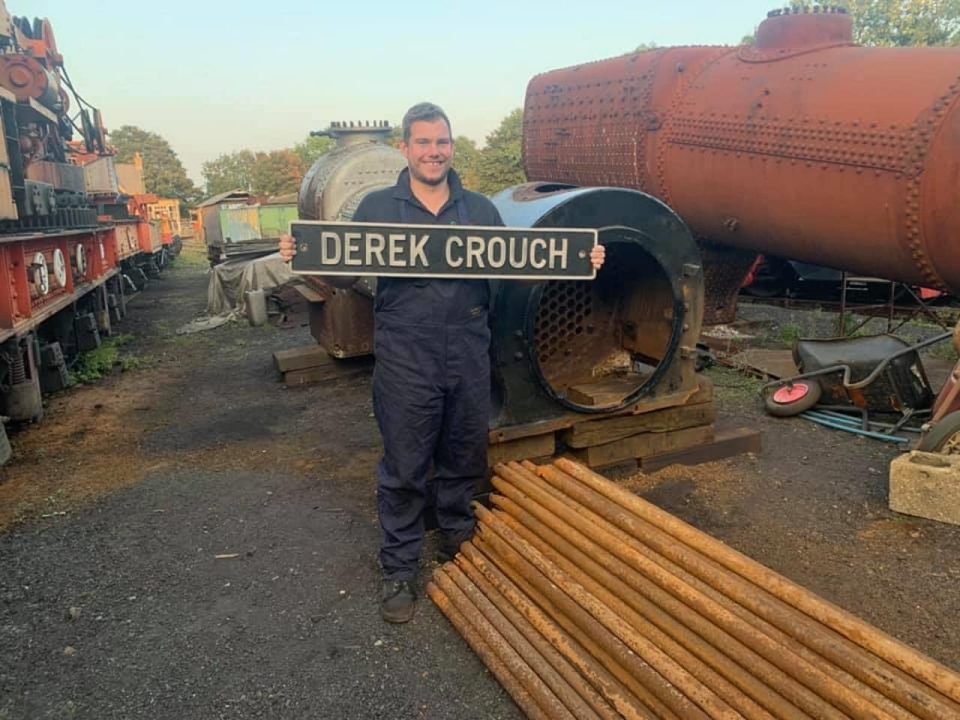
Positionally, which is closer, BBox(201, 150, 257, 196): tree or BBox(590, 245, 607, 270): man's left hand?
BBox(590, 245, 607, 270): man's left hand

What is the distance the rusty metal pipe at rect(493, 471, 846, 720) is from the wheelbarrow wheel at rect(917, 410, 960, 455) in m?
2.02

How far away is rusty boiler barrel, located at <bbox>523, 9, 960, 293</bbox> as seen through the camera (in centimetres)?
471

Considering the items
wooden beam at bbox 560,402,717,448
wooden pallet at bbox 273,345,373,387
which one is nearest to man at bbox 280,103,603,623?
wooden beam at bbox 560,402,717,448

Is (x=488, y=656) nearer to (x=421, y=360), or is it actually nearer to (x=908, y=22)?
(x=421, y=360)

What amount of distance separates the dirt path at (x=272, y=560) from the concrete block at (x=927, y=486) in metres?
0.08

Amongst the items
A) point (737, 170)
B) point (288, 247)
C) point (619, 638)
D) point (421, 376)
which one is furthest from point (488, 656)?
point (737, 170)

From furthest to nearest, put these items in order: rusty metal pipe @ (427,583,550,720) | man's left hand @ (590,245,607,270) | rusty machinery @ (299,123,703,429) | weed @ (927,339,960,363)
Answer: weed @ (927,339,960,363) → rusty machinery @ (299,123,703,429) → man's left hand @ (590,245,607,270) → rusty metal pipe @ (427,583,550,720)

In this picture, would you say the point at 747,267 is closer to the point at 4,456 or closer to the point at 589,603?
the point at 589,603

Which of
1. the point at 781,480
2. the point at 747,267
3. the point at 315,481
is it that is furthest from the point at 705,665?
the point at 747,267

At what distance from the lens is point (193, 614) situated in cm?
314

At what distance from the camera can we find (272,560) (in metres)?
3.59

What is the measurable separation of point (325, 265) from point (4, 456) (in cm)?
327

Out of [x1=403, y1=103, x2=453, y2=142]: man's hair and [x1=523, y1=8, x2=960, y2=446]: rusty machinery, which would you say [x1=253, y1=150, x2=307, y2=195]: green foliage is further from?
[x1=403, y1=103, x2=453, y2=142]: man's hair

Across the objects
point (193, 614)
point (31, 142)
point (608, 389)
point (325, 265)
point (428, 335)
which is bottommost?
point (193, 614)
